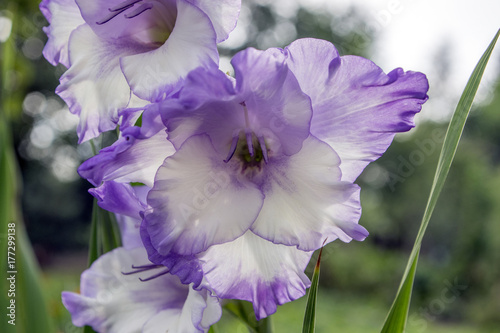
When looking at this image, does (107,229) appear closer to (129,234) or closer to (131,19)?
(129,234)

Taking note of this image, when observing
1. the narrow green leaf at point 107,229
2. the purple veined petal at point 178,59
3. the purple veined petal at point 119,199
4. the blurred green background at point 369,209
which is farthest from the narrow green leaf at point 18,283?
the blurred green background at point 369,209

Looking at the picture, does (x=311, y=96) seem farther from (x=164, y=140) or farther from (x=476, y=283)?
(x=476, y=283)

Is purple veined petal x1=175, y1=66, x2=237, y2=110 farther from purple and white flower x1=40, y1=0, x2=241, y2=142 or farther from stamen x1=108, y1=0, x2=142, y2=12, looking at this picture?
stamen x1=108, y1=0, x2=142, y2=12

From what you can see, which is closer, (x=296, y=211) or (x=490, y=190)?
(x=296, y=211)

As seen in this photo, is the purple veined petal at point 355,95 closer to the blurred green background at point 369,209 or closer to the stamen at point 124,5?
the stamen at point 124,5

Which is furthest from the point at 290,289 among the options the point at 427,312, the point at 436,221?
the point at 436,221

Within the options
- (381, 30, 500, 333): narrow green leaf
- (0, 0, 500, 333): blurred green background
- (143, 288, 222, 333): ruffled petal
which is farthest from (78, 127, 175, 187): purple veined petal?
(0, 0, 500, 333): blurred green background

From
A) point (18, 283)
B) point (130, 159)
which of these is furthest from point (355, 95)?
point (18, 283)
